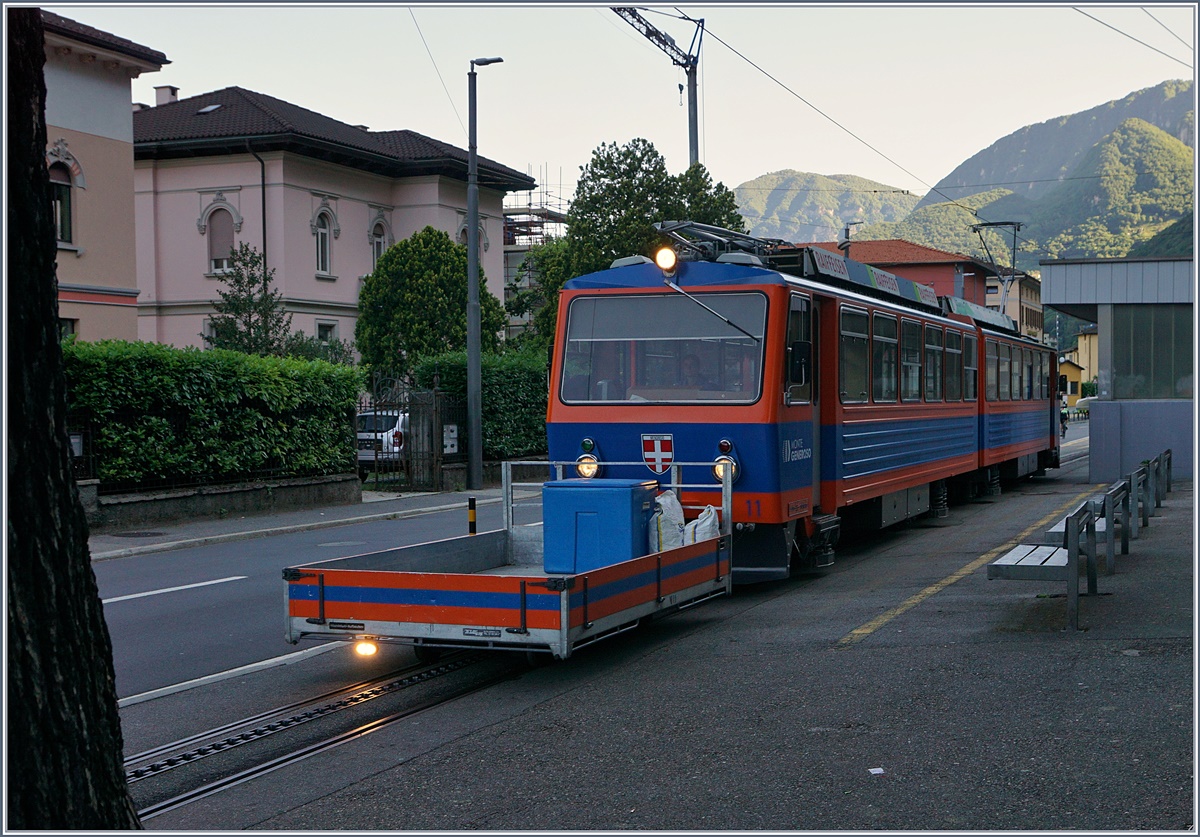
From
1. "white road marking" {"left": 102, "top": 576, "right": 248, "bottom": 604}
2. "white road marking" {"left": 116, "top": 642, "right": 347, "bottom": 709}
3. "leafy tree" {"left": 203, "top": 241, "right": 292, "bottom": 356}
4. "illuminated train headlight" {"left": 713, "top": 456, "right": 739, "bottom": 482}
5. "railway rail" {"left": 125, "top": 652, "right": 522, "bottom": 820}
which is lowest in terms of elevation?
"white road marking" {"left": 102, "top": 576, "right": 248, "bottom": 604}

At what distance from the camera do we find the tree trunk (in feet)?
11.6

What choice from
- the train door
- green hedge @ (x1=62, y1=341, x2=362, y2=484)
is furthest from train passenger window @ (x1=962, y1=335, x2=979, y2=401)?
green hedge @ (x1=62, y1=341, x2=362, y2=484)

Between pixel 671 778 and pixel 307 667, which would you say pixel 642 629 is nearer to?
pixel 307 667

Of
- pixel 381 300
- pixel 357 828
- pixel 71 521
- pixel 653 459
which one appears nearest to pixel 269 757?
pixel 357 828

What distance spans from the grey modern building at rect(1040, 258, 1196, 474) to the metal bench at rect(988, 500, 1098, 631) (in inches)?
728

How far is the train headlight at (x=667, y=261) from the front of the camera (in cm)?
1194

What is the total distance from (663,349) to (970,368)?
886 cm

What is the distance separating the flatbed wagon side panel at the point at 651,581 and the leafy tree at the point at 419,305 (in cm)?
2770

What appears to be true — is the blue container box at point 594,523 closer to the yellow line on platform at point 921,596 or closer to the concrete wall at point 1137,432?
the yellow line on platform at point 921,596

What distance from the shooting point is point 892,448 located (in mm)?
14922

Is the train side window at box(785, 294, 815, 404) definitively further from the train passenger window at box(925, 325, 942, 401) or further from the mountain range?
the mountain range

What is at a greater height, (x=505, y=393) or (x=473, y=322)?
(x=473, y=322)

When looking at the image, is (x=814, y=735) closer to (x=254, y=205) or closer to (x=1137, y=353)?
(x=1137, y=353)

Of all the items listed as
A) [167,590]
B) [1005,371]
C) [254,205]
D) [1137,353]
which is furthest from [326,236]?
[167,590]
